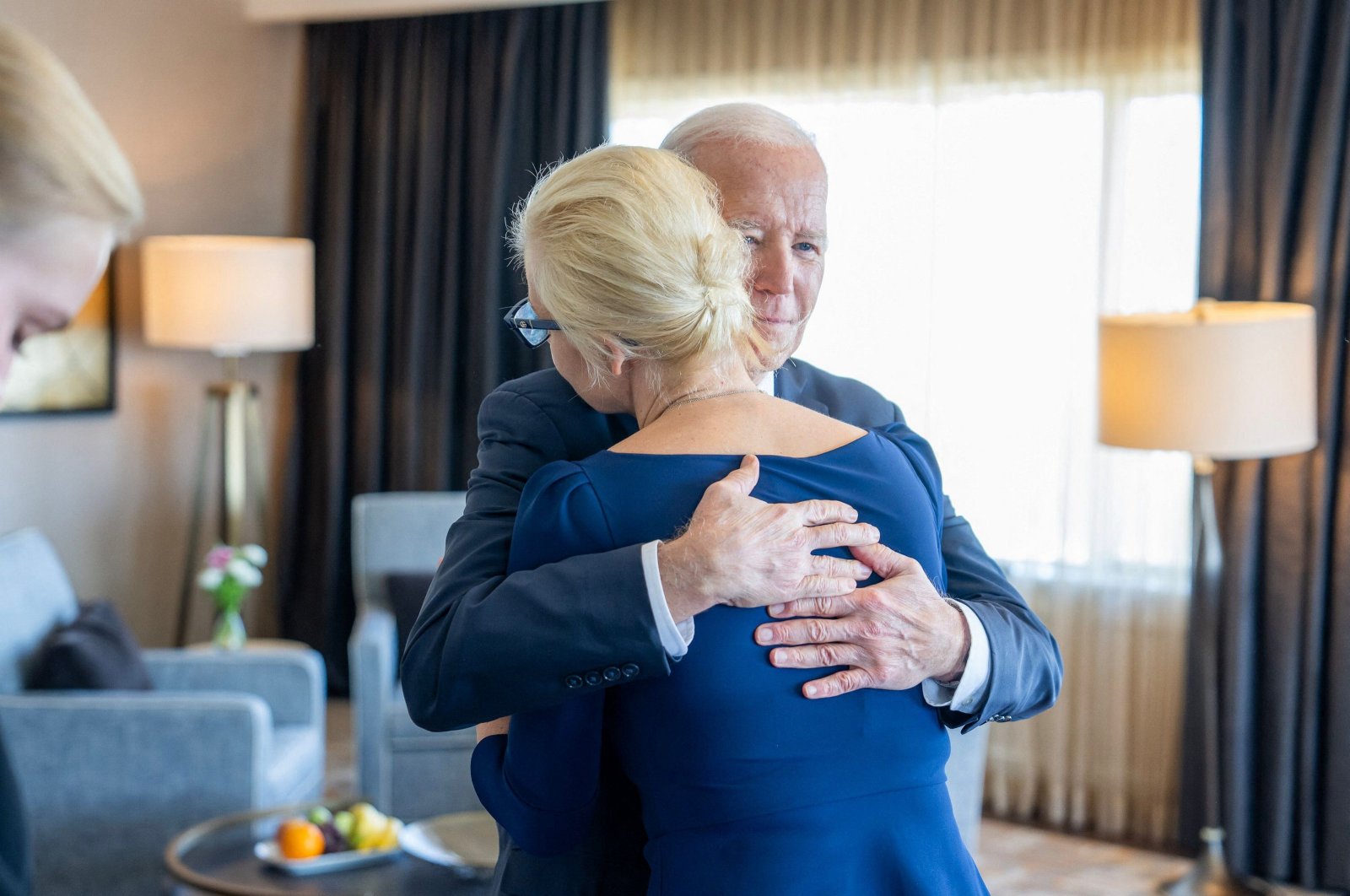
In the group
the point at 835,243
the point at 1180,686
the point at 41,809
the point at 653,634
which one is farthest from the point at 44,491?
the point at 653,634

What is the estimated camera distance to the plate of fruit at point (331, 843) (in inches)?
125

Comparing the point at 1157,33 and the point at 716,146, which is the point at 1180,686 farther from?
the point at 716,146

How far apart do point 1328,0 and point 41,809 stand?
14.2 ft

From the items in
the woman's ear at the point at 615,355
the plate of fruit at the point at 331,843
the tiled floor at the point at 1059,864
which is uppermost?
the woman's ear at the point at 615,355

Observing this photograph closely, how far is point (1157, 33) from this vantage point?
15.1 feet

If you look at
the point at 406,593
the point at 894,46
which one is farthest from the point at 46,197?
the point at 894,46

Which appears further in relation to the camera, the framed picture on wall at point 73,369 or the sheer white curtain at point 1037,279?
the framed picture on wall at point 73,369

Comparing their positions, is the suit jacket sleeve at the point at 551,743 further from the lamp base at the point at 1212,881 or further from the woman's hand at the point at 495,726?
the lamp base at the point at 1212,881

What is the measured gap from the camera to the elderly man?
1.17 metres

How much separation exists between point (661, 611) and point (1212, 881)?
355cm

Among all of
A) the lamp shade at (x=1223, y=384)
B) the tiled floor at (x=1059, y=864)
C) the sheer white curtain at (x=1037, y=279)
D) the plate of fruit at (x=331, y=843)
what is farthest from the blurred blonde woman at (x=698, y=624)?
the sheer white curtain at (x=1037, y=279)

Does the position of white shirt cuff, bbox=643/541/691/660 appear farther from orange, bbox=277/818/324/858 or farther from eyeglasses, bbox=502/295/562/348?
orange, bbox=277/818/324/858

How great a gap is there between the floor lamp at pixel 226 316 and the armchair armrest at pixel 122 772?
6.39 ft

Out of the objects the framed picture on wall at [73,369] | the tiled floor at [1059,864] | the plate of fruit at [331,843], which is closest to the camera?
the plate of fruit at [331,843]
